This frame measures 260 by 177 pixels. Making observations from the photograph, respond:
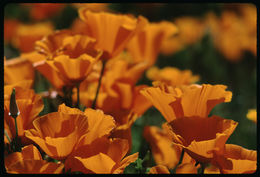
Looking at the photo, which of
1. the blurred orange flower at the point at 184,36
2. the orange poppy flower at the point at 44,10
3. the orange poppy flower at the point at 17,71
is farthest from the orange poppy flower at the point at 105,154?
the orange poppy flower at the point at 44,10

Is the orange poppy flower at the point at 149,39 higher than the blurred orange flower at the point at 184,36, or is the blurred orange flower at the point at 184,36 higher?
the orange poppy flower at the point at 149,39

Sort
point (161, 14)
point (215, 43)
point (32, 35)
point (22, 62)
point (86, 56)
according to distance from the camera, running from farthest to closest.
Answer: point (161, 14), point (215, 43), point (32, 35), point (22, 62), point (86, 56)

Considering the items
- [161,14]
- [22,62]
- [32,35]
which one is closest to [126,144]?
[22,62]

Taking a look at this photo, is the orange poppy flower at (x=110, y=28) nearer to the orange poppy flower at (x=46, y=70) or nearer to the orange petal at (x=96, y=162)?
the orange poppy flower at (x=46, y=70)

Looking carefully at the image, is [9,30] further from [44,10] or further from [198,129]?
[198,129]

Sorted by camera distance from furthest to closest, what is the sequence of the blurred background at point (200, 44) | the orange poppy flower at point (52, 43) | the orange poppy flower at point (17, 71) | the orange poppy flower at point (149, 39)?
the blurred background at point (200, 44), the orange poppy flower at point (149, 39), the orange poppy flower at point (17, 71), the orange poppy flower at point (52, 43)

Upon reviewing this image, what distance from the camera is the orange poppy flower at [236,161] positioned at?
1.87ft

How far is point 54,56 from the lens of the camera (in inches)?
28.8

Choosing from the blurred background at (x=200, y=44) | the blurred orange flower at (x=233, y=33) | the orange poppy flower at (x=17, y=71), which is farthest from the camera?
the blurred orange flower at (x=233, y=33)

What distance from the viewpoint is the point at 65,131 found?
23.7 inches

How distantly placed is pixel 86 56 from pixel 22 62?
289 mm

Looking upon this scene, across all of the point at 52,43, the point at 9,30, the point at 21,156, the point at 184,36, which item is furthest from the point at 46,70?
the point at 184,36

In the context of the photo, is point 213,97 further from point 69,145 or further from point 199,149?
point 69,145
